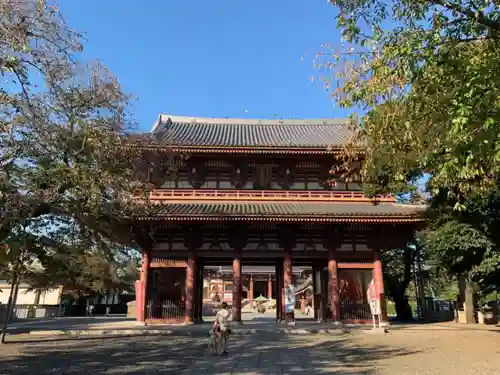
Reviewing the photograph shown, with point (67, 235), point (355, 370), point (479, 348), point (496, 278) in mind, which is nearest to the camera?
Result: point (355, 370)

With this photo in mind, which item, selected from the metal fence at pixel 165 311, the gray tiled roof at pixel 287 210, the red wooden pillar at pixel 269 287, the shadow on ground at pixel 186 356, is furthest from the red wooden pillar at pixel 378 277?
the red wooden pillar at pixel 269 287

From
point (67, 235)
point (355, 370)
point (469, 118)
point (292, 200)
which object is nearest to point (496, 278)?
point (292, 200)

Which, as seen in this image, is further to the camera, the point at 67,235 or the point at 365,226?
the point at 365,226

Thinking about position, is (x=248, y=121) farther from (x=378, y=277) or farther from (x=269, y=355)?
(x=269, y=355)

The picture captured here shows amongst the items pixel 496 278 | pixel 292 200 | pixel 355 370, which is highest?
pixel 292 200

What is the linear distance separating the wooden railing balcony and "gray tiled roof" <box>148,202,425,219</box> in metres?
0.27

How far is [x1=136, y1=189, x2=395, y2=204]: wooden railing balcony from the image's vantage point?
66.5 ft

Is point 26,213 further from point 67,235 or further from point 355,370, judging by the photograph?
point 355,370

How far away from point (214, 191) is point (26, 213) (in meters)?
13.0

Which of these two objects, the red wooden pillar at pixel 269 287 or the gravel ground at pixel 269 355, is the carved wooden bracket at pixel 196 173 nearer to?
the gravel ground at pixel 269 355

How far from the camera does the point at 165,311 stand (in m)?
19.2

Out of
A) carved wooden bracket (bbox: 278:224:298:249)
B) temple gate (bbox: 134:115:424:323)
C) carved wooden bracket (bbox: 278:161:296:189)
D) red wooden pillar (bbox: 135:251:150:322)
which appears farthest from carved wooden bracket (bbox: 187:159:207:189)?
carved wooden bracket (bbox: 278:224:298:249)

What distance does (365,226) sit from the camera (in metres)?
19.9

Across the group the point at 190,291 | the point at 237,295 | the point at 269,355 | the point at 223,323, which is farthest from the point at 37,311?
the point at 269,355
